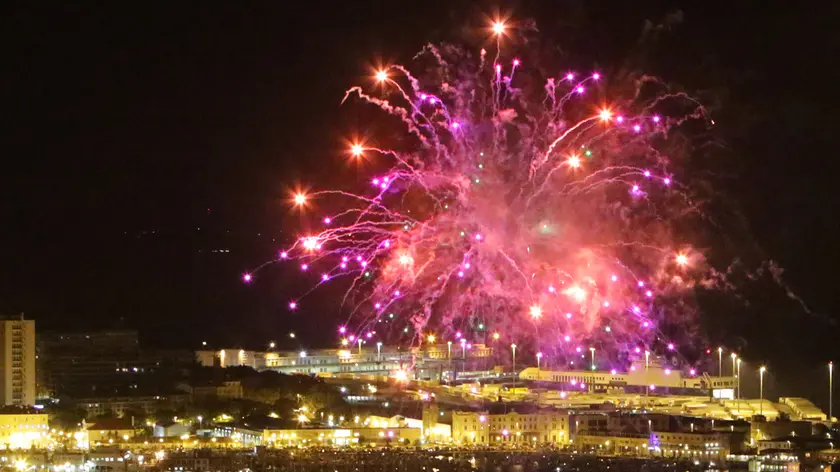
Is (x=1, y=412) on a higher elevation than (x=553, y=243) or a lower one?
lower

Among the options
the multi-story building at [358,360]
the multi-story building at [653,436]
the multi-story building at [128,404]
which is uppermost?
the multi-story building at [358,360]

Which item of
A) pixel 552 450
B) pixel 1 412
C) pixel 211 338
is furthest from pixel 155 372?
pixel 552 450

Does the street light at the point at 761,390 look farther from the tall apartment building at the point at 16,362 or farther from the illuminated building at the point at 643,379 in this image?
the tall apartment building at the point at 16,362

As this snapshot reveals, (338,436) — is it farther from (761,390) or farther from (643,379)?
(643,379)

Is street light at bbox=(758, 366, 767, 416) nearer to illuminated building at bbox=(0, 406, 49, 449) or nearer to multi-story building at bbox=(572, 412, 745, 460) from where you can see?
multi-story building at bbox=(572, 412, 745, 460)

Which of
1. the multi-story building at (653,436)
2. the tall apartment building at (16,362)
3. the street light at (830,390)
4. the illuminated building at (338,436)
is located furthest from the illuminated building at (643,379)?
the tall apartment building at (16,362)

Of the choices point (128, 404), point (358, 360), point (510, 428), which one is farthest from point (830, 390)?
point (128, 404)

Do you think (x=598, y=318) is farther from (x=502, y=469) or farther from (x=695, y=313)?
(x=502, y=469)
